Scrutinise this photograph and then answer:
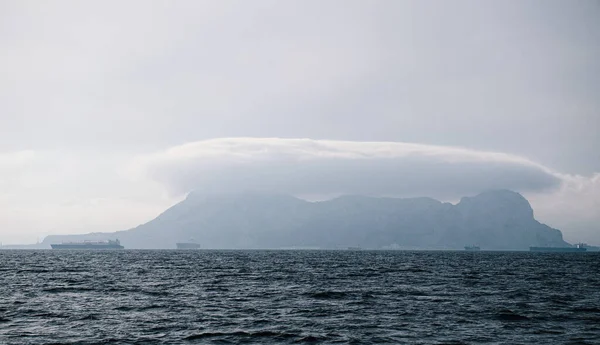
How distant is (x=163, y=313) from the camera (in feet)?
144

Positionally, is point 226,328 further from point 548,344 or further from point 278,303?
point 548,344

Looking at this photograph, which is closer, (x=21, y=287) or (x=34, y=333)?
(x=34, y=333)

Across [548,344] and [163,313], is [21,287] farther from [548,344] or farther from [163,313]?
[548,344]

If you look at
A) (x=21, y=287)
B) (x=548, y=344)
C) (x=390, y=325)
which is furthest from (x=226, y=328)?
(x=21, y=287)

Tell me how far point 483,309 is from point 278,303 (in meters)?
19.1

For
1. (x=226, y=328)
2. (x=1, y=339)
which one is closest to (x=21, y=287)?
(x=1, y=339)

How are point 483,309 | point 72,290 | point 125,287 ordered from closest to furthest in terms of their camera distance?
point 483,309, point 72,290, point 125,287

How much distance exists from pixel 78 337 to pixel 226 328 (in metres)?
9.80

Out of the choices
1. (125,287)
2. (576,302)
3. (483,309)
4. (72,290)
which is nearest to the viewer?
(483,309)

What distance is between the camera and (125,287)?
66375mm

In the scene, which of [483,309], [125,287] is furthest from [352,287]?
[125,287]

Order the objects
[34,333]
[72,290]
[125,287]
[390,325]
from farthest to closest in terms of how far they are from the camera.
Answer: [125,287] < [72,290] < [390,325] < [34,333]

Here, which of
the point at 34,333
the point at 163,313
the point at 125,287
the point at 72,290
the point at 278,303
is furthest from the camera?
the point at 125,287

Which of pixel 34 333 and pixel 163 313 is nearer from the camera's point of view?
pixel 34 333
